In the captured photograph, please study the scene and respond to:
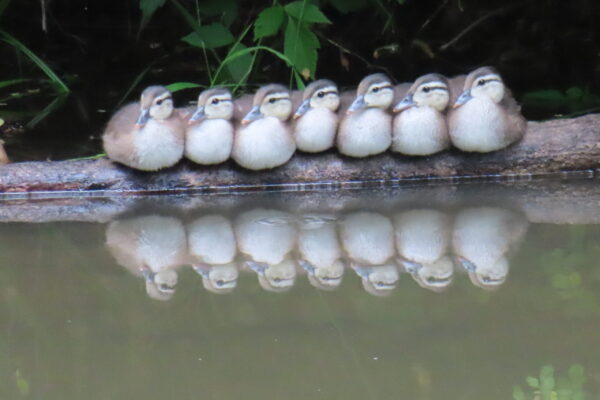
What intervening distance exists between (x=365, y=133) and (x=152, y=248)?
67.7 inches

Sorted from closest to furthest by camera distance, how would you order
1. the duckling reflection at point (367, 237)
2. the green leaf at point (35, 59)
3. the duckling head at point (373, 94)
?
the duckling reflection at point (367, 237), the duckling head at point (373, 94), the green leaf at point (35, 59)

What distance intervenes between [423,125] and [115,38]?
14.3ft

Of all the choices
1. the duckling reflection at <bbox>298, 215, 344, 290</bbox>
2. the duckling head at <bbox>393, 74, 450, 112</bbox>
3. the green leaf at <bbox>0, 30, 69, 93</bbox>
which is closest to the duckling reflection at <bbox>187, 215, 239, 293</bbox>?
the duckling reflection at <bbox>298, 215, 344, 290</bbox>

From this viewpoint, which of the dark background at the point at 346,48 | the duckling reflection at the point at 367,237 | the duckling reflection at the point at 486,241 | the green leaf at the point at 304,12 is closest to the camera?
the duckling reflection at the point at 486,241

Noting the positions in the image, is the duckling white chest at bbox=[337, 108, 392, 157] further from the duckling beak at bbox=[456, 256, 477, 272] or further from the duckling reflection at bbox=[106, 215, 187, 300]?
the duckling beak at bbox=[456, 256, 477, 272]

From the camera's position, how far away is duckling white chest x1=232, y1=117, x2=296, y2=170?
5605 mm

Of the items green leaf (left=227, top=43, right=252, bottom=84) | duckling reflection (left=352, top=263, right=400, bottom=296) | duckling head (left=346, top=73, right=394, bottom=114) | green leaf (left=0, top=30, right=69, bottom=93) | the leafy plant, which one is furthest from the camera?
green leaf (left=0, top=30, right=69, bottom=93)

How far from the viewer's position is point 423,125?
5691 mm

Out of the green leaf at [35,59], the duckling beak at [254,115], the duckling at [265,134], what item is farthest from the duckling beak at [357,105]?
the green leaf at [35,59]

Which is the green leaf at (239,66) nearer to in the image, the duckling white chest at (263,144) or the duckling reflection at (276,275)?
the duckling white chest at (263,144)

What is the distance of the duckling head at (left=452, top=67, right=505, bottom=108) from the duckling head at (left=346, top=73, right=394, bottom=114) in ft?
1.31

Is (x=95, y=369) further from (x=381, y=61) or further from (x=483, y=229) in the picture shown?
(x=381, y=61)

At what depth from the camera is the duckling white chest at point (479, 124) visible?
5688 millimetres

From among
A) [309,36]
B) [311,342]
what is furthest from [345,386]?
[309,36]
